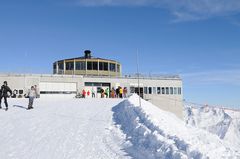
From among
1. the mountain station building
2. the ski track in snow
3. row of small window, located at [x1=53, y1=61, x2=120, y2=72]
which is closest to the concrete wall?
the mountain station building

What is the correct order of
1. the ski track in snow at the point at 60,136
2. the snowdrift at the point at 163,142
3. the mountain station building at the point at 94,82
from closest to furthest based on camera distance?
the snowdrift at the point at 163,142 → the ski track in snow at the point at 60,136 → the mountain station building at the point at 94,82

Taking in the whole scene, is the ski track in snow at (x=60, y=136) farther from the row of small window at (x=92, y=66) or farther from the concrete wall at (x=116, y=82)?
the row of small window at (x=92, y=66)

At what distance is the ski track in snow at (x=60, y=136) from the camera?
12172mm

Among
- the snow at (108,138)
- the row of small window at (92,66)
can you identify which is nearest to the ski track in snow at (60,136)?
the snow at (108,138)

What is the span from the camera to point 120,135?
1455 cm

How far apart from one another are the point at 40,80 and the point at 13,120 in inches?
1296

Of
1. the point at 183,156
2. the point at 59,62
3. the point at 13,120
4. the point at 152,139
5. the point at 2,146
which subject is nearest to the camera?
the point at 183,156

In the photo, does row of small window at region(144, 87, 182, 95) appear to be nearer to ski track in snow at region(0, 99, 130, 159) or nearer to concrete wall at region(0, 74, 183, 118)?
concrete wall at region(0, 74, 183, 118)

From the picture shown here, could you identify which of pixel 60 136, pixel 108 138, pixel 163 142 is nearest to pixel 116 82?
pixel 60 136

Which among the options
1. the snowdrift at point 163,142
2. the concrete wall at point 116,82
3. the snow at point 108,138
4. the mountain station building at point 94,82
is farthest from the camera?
the mountain station building at point 94,82

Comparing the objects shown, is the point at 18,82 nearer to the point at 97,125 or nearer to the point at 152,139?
the point at 97,125

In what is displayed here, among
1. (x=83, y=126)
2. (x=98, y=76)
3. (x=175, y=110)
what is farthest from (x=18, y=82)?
(x=83, y=126)

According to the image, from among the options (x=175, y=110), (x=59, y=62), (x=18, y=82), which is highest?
(x=59, y=62)

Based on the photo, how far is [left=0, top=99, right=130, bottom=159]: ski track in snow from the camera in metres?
12.2
